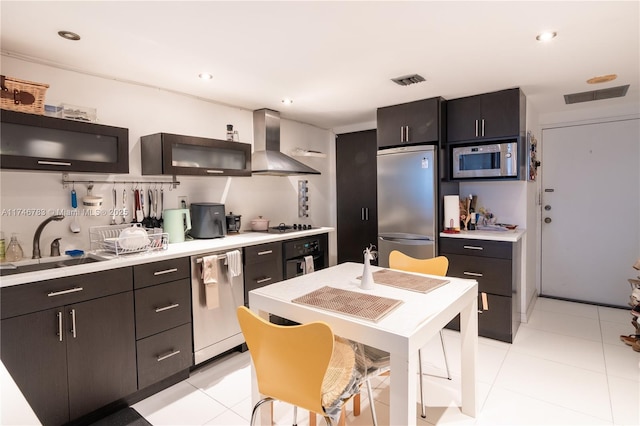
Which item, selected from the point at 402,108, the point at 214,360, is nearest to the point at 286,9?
the point at 402,108

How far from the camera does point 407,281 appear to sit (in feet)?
6.42

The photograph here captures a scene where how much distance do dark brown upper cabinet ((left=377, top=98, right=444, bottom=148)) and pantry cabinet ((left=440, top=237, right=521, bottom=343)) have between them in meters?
1.09

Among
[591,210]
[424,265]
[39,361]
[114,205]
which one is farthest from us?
[591,210]

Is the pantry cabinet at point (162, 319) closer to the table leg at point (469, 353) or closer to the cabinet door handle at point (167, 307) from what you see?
the cabinet door handle at point (167, 307)

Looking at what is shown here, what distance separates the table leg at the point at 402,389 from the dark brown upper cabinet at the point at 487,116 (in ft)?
8.64

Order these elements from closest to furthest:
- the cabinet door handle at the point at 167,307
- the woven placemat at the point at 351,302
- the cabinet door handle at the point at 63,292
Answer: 1. the woven placemat at the point at 351,302
2. the cabinet door handle at the point at 63,292
3. the cabinet door handle at the point at 167,307

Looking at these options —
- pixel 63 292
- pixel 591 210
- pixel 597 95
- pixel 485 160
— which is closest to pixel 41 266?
pixel 63 292

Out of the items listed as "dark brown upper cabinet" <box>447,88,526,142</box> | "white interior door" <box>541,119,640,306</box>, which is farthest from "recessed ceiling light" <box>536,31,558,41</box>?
"white interior door" <box>541,119,640,306</box>

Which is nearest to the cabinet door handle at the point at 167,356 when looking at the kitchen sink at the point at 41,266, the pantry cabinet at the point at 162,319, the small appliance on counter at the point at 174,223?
the pantry cabinet at the point at 162,319

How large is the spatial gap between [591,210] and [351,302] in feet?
12.3

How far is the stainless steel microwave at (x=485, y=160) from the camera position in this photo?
10.2 ft

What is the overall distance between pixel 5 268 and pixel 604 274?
5.40 metres

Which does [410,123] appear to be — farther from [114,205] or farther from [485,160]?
[114,205]

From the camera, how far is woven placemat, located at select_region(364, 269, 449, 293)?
1.83m
